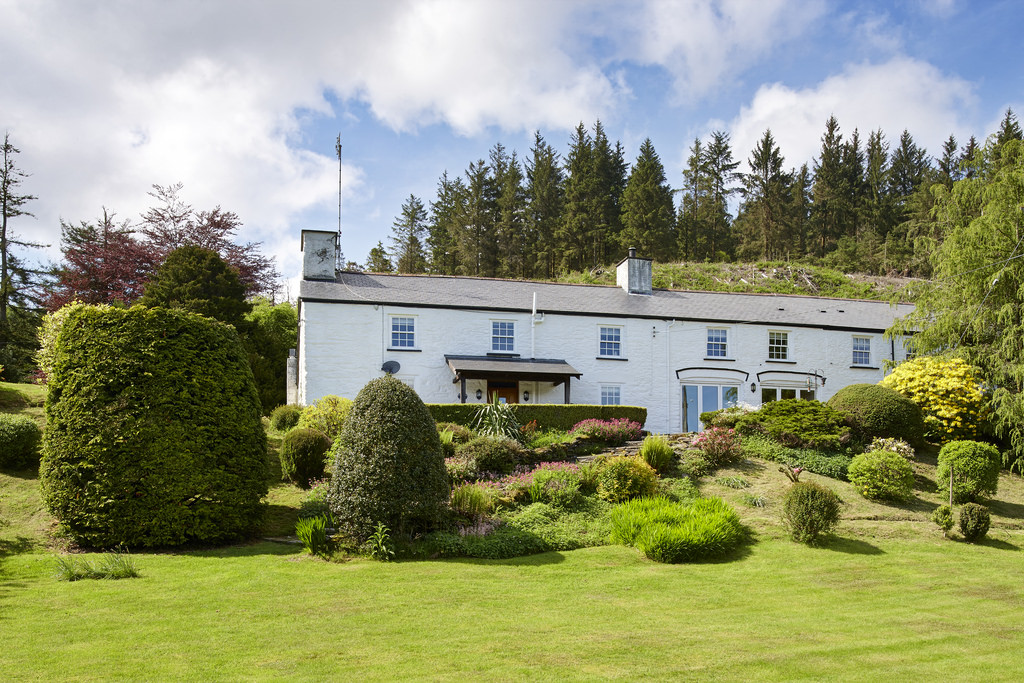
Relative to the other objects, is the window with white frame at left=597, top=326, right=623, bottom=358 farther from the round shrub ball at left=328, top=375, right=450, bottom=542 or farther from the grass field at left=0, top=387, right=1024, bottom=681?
the round shrub ball at left=328, top=375, right=450, bottom=542

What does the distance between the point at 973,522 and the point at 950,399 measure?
8206 millimetres

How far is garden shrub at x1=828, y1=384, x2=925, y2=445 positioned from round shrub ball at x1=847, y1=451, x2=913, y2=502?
3.63 m

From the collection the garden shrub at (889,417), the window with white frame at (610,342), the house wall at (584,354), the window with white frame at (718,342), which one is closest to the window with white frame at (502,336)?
the house wall at (584,354)

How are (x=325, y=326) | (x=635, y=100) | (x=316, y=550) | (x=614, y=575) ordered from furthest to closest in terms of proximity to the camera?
1. (x=325, y=326)
2. (x=635, y=100)
3. (x=316, y=550)
4. (x=614, y=575)

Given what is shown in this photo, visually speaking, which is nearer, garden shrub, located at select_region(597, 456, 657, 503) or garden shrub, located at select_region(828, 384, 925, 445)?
garden shrub, located at select_region(597, 456, 657, 503)

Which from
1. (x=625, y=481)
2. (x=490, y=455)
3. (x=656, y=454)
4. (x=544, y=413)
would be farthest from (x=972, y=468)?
(x=544, y=413)

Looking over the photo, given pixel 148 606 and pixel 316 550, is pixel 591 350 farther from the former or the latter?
pixel 148 606

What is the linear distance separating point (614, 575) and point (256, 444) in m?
7.17

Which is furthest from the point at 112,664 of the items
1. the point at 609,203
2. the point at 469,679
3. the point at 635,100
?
the point at 609,203

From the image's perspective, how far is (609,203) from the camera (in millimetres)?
56031

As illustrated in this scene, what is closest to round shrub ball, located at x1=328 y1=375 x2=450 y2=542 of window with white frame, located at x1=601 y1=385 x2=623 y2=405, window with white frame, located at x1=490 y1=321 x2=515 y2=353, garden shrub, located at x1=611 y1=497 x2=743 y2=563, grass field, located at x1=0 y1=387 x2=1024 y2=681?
grass field, located at x1=0 y1=387 x2=1024 y2=681

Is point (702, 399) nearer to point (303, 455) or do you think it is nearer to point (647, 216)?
point (303, 455)

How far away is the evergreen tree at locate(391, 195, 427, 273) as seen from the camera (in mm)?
57844

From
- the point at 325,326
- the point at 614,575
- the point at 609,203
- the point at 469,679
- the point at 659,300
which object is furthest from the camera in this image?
the point at 609,203
